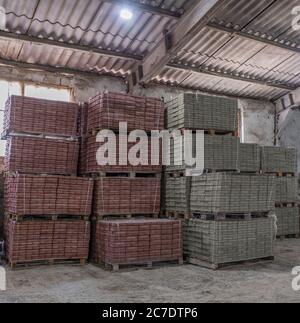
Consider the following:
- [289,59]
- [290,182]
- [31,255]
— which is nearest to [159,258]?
[31,255]

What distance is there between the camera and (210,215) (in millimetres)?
8812

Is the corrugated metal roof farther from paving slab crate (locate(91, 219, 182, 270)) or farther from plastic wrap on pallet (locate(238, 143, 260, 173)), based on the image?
paving slab crate (locate(91, 219, 182, 270))

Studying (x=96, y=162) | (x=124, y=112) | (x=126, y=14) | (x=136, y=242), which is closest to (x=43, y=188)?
(x=96, y=162)

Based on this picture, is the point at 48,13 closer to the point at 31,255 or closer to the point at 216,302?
the point at 31,255

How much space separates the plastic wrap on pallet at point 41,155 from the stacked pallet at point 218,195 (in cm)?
235

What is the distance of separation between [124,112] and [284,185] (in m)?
7.29

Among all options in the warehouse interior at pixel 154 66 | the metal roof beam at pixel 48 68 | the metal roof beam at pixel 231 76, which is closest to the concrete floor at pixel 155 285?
the warehouse interior at pixel 154 66

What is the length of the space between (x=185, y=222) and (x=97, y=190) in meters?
2.10

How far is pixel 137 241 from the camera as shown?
8.27 metres

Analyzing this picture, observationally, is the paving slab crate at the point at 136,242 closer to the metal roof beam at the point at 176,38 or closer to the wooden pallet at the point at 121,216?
the wooden pallet at the point at 121,216

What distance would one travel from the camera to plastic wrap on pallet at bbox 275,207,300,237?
1355 cm

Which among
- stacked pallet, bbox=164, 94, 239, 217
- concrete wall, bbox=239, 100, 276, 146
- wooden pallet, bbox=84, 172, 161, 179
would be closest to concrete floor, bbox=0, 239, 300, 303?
stacked pallet, bbox=164, 94, 239, 217

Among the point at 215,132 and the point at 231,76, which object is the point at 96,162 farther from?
the point at 231,76

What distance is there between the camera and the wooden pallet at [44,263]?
26.8ft
